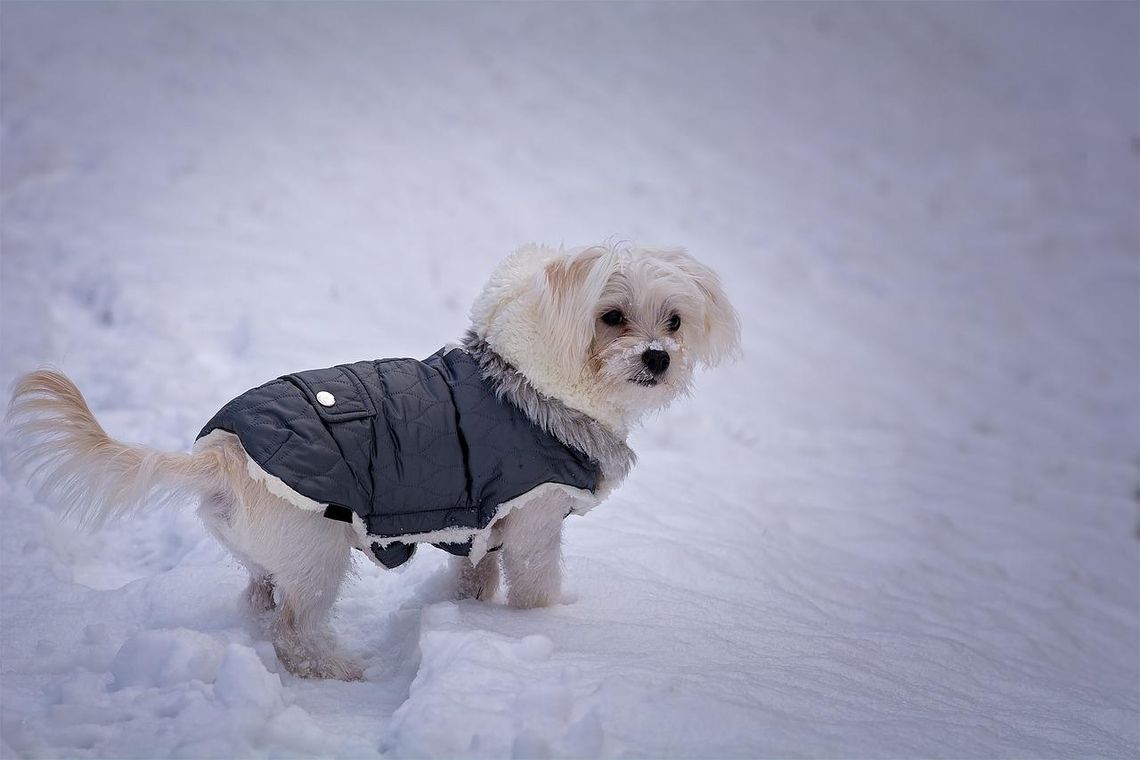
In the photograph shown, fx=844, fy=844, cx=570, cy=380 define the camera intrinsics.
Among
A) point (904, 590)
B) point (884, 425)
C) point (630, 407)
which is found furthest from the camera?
point (884, 425)

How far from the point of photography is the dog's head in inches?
104

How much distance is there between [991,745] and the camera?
7.34 feet

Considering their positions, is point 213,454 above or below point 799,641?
above

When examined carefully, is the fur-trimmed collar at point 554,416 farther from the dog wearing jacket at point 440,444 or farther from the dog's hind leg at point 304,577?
the dog's hind leg at point 304,577

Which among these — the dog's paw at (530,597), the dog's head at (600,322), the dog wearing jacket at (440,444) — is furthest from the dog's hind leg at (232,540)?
the dog's head at (600,322)

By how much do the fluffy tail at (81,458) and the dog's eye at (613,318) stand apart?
126 centimetres

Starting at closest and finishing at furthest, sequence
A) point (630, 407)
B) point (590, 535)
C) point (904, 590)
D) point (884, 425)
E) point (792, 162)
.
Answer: point (630, 407), point (590, 535), point (904, 590), point (884, 425), point (792, 162)

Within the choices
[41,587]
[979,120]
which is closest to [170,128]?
[41,587]

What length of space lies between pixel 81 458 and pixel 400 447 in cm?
82

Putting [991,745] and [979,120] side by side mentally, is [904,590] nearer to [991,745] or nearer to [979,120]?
[991,745]

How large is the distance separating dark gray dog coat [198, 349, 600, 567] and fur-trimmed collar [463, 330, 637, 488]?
0.03 m

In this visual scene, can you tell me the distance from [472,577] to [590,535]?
2.83ft

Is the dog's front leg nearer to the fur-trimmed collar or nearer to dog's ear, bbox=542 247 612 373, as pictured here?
the fur-trimmed collar

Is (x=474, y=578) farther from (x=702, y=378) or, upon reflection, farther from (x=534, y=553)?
(x=702, y=378)
